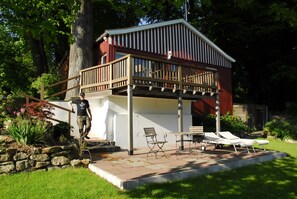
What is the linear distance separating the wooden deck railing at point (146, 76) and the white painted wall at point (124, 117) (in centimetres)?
80

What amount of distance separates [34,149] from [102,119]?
4880mm

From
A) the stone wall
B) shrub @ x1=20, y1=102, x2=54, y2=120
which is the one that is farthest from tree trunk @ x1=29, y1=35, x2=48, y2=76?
the stone wall

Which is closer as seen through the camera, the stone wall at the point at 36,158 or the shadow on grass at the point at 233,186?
the shadow on grass at the point at 233,186

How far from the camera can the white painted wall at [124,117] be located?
12.0 metres

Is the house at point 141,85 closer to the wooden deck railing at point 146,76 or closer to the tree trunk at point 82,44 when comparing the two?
the wooden deck railing at point 146,76

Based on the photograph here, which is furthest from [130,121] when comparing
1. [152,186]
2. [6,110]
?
[152,186]

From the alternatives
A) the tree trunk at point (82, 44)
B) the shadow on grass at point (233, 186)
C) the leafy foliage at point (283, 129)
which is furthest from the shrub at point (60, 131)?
the leafy foliage at point (283, 129)

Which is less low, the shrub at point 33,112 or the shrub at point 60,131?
the shrub at point 33,112

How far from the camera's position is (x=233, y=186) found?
6988mm

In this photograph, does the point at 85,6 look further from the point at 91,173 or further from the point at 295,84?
the point at 295,84

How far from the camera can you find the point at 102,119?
1258 cm

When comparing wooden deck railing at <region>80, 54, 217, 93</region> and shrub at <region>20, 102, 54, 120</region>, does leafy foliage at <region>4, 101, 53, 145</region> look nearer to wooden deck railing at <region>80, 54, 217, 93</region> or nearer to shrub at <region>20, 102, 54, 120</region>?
shrub at <region>20, 102, 54, 120</region>

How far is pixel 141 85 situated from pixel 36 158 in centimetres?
455

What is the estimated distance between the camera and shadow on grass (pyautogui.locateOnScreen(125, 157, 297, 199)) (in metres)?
6.29
